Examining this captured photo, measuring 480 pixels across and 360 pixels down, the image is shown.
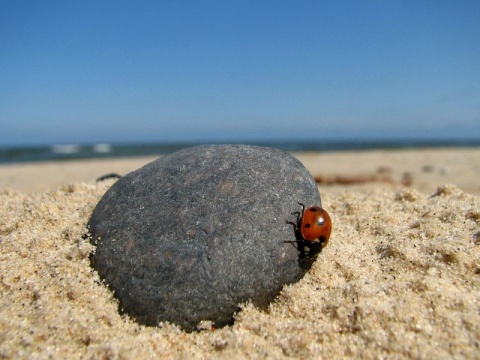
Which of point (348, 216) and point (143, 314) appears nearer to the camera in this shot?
point (143, 314)

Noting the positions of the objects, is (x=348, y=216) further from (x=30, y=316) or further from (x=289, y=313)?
(x=30, y=316)

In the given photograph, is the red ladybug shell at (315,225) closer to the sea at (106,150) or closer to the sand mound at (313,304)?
the sand mound at (313,304)

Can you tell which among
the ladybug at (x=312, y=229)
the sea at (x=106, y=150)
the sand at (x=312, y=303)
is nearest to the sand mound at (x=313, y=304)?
the sand at (x=312, y=303)

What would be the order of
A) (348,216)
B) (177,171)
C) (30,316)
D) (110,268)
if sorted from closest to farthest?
(30,316) → (110,268) → (177,171) → (348,216)

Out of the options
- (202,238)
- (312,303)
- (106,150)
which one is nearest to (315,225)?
(312,303)

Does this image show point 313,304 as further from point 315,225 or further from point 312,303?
point 315,225

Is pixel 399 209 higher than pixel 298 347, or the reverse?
pixel 399 209

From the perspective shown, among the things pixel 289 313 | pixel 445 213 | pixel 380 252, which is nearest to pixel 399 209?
pixel 445 213
